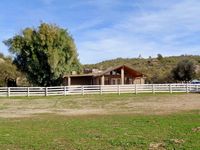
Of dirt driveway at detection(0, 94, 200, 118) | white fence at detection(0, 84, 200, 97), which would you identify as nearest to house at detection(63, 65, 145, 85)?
Answer: white fence at detection(0, 84, 200, 97)

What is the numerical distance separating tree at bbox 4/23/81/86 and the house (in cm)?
676

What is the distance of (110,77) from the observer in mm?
63844

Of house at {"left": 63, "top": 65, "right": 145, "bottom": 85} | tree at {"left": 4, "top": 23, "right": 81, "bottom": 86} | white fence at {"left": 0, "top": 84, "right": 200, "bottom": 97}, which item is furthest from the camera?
house at {"left": 63, "top": 65, "right": 145, "bottom": 85}

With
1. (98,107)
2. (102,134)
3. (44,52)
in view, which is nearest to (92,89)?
(44,52)

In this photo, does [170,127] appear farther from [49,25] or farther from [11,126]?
[49,25]

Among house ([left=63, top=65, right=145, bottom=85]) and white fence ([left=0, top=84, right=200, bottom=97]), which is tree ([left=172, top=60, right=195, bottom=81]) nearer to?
house ([left=63, top=65, right=145, bottom=85])

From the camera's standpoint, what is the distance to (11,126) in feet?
58.7

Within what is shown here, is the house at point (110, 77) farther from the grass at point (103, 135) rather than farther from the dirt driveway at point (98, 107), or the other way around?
the grass at point (103, 135)

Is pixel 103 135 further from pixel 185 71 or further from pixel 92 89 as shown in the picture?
pixel 185 71

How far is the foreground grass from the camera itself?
12609 mm

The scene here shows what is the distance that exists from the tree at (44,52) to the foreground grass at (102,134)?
1382 inches

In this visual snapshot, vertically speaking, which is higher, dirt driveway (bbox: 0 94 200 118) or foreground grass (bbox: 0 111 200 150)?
dirt driveway (bbox: 0 94 200 118)

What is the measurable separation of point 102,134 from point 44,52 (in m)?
39.9

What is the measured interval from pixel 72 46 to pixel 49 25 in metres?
4.18
